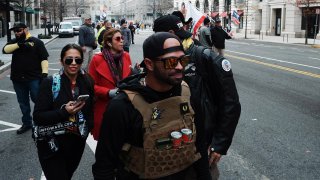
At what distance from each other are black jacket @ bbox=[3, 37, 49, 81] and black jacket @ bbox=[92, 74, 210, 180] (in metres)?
4.37

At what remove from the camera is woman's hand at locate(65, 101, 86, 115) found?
3.25 m

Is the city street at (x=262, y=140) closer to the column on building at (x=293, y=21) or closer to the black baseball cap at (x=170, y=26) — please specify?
the black baseball cap at (x=170, y=26)

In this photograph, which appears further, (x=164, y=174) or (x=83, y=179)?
Answer: (x=83, y=179)

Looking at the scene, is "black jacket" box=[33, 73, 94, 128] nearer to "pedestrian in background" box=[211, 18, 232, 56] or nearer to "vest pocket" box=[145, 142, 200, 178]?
"vest pocket" box=[145, 142, 200, 178]

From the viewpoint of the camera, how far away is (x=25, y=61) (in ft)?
20.9

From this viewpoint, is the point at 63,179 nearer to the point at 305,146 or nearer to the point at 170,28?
the point at 170,28

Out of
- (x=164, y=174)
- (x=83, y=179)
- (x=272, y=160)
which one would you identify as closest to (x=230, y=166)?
(x=272, y=160)

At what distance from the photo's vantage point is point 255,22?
2020 inches

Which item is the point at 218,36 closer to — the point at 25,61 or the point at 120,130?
the point at 25,61

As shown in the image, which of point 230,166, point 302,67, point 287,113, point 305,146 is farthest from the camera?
point 302,67

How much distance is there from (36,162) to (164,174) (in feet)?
11.7

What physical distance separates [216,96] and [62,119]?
130 cm

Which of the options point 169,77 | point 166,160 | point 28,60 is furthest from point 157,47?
point 28,60

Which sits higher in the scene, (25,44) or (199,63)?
(25,44)
